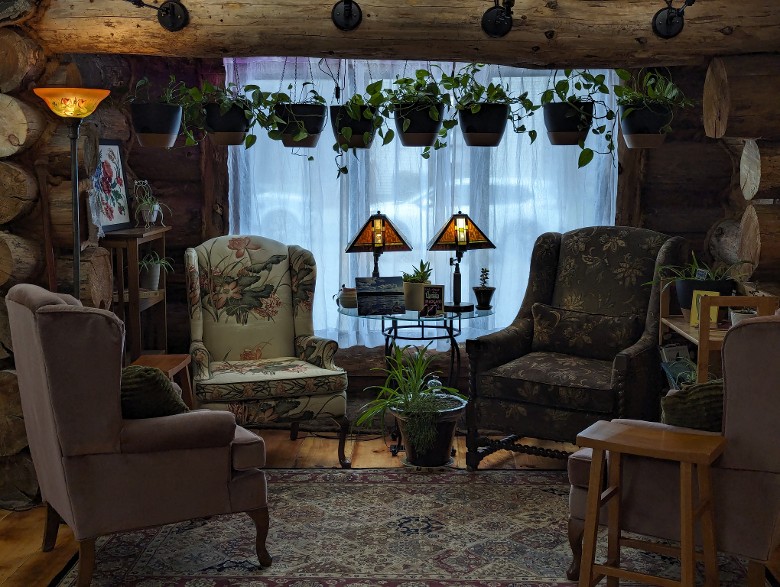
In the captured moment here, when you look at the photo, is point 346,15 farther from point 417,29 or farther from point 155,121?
point 155,121

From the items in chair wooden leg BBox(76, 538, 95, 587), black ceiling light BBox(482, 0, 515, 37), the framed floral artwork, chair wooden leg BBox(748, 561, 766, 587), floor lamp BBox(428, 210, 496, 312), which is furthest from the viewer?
floor lamp BBox(428, 210, 496, 312)

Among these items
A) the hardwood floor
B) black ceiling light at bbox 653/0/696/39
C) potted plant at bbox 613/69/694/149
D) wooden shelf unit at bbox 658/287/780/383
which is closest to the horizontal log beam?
black ceiling light at bbox 653/0/696/39

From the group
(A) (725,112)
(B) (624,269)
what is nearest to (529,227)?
(B) (624,269)

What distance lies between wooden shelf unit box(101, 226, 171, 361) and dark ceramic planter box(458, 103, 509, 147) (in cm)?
173

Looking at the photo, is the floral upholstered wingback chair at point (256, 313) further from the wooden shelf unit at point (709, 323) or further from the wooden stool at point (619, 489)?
the wooden stool at point (619, 489)

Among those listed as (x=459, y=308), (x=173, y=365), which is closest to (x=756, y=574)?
(x=459, y=308)

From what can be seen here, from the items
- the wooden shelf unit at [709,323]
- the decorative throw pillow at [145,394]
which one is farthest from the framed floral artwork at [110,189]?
the wooden shelf unit at [709,323]

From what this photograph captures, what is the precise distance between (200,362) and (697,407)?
2.43 m

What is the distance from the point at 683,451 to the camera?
2.78 meters

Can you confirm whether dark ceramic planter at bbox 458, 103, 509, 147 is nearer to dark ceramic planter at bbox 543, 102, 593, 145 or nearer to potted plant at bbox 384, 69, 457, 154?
potted plant at bbox 384, 69, 457, 154

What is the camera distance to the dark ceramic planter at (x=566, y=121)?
4004mm

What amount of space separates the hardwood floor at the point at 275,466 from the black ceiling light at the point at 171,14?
6.77 feet

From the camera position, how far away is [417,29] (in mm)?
3883

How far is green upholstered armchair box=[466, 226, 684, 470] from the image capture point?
4305 millimetres
